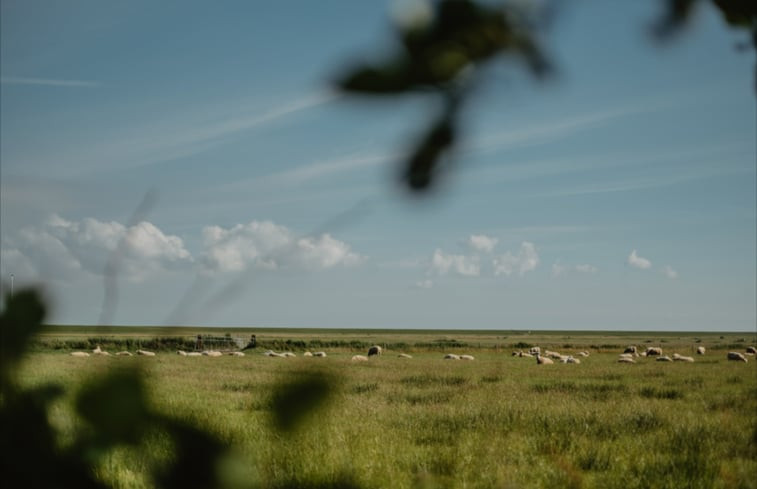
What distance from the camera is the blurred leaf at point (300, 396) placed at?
19.4 inches

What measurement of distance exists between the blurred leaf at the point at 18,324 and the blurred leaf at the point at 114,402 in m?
0.07

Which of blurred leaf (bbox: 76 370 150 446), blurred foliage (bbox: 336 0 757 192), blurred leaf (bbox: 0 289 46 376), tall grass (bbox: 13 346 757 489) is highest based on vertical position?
blurred foliage (bbox: 336 0 757 192)

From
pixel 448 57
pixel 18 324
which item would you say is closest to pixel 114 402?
pixel 18 324

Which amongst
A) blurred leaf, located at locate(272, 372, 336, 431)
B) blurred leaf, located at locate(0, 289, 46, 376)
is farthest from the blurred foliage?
blurred leaf, located at locate(0, 289, 46, 376)

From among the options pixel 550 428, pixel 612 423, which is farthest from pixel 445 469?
pixel 612 423

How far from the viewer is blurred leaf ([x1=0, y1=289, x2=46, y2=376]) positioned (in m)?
0.47

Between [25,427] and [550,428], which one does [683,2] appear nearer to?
[25,427]

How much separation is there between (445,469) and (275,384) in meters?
5.89

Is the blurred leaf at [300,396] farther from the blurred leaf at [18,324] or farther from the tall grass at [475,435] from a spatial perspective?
the blurred leaf at [18,324]

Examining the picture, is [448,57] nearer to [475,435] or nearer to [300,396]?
[300,396]

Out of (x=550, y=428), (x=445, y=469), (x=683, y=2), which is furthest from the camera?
(x=550, y=428)

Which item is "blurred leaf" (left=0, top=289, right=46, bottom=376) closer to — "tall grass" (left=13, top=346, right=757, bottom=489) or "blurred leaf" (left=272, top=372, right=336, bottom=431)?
"tall grass" (left=13, top=346, right=757, bottom=489)

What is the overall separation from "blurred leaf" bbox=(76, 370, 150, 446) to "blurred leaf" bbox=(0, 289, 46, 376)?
74mm

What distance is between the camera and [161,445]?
48 centimetres
